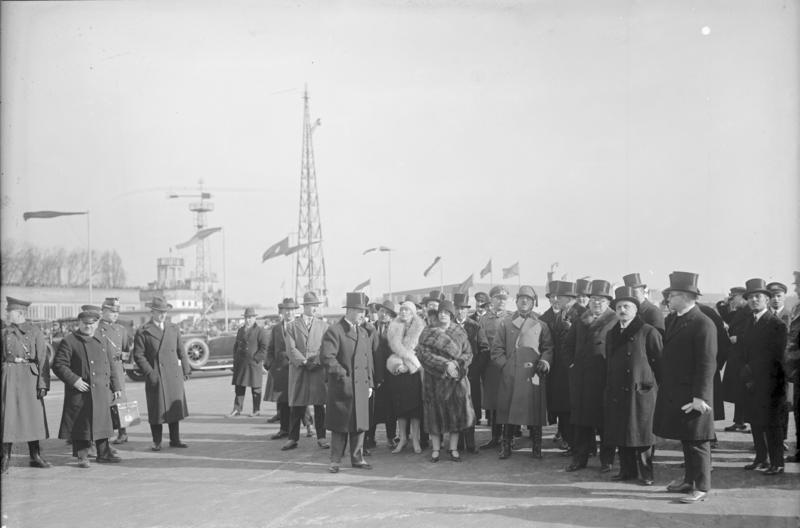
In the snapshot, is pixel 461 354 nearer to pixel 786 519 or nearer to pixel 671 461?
pixel 671 461

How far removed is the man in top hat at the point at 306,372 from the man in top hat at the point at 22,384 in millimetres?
3063

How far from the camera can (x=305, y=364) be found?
960cm

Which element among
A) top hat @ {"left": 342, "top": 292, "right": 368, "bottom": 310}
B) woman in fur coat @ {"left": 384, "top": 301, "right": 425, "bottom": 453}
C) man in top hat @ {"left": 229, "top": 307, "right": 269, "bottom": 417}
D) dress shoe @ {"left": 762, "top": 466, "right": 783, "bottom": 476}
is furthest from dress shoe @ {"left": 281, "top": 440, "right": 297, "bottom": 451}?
dress shoe @ {"left": 762, "top": 466, "right": 783, "bottom": 476}

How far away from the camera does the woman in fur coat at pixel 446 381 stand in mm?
8438

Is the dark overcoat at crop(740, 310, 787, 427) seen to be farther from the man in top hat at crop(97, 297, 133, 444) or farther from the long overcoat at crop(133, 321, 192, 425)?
the man in top hat at crop(97, 297, 133, 444)

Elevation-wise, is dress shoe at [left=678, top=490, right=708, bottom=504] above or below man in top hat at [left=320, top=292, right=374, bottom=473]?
below

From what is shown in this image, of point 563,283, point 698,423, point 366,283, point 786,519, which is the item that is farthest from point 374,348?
point 366,283

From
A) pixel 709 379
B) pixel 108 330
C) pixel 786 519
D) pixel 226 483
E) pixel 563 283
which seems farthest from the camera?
pixel 108 330

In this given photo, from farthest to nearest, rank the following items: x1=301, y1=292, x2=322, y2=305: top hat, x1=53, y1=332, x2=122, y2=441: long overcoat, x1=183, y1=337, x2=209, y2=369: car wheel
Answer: x1=183, y1=337, x2=209, y2=369: car wheel
x1=301, y1=292, x2=322, y2=305: top hat
x1=53, y1=332, x2=122, y2=441: long overcoat

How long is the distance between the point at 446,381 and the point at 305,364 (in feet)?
6.95

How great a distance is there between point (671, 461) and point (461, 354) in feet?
8.81

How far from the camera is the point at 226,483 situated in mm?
7465

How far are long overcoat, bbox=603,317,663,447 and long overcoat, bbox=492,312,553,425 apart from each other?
133 centimetres

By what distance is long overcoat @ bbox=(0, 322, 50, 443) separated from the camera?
8414mm
